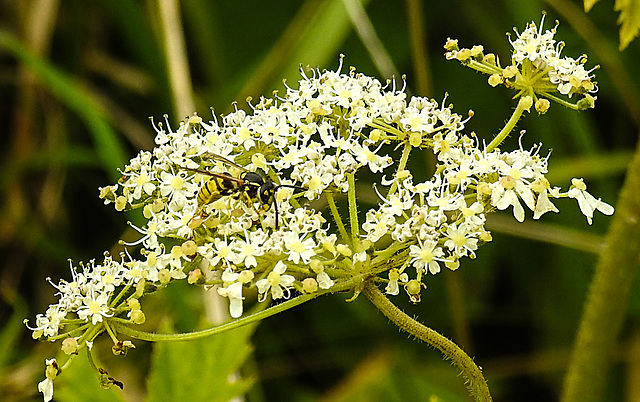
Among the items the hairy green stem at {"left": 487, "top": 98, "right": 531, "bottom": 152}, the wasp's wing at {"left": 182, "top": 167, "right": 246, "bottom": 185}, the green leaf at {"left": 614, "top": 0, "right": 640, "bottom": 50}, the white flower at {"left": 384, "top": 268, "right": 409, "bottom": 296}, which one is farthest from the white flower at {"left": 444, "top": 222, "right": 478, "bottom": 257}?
the green leaf at {"left": 614, "top": 0, "right": 640, "bottom": 50}

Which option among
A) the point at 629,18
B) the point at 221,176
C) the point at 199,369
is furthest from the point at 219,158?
the point at 629,18

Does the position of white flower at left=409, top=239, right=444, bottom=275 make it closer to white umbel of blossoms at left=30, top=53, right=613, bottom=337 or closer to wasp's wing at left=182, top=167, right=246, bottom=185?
white umbel of blossoms at left=30, top=53, right=613, bottom=337

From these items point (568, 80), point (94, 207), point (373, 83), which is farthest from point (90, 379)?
point (94, 207)

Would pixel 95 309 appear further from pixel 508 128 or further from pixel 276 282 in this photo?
pixel 508 128

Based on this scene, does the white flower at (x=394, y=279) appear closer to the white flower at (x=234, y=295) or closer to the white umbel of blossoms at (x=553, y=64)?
→ the white flower at (x=234, y=295)

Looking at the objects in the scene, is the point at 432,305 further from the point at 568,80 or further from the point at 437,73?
the point at 568,80
